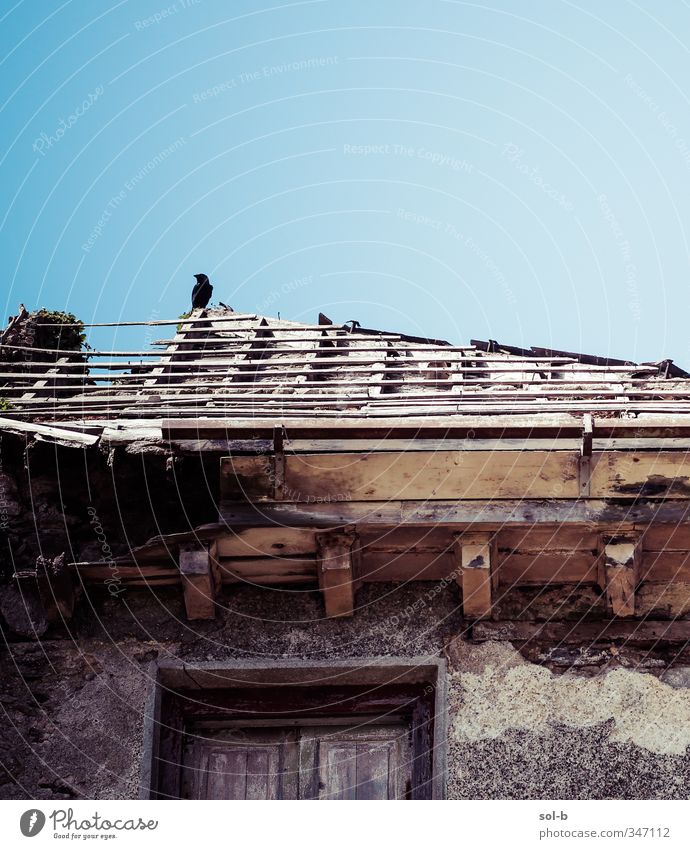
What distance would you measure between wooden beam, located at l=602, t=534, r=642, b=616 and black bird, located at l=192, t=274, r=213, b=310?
591cm

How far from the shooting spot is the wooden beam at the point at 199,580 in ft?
26.0

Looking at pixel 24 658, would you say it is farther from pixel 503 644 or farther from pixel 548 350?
pixel 548 350

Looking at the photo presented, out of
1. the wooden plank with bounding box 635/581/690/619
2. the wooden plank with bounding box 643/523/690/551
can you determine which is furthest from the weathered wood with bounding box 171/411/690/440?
the wooden plank with bounding box 635/581/690/619

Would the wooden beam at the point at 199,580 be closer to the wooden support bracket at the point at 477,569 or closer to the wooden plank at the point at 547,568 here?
the wooden support bracket at the point at 477,569

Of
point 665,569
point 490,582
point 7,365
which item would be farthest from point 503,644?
point 7,365

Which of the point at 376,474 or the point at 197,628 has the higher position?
the point at 376,474

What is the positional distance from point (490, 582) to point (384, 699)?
0.87m

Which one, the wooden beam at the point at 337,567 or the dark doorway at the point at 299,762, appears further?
the wooden beam at the point at 337,567

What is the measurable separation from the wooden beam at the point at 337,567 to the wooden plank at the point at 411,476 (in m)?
0.22

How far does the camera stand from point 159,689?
7969mm

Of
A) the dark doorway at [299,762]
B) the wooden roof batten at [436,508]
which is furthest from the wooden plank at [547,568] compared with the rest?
the dark doorway at [299,762]

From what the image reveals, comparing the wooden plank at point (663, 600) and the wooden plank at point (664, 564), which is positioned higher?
the wooden plank at point (664, 564)

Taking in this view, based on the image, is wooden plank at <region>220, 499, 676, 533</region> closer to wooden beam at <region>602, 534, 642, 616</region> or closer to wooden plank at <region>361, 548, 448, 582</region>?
wooden beam at <region>602, 534, 642, 616</region>

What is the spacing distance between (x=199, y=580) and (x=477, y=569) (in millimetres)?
1520
